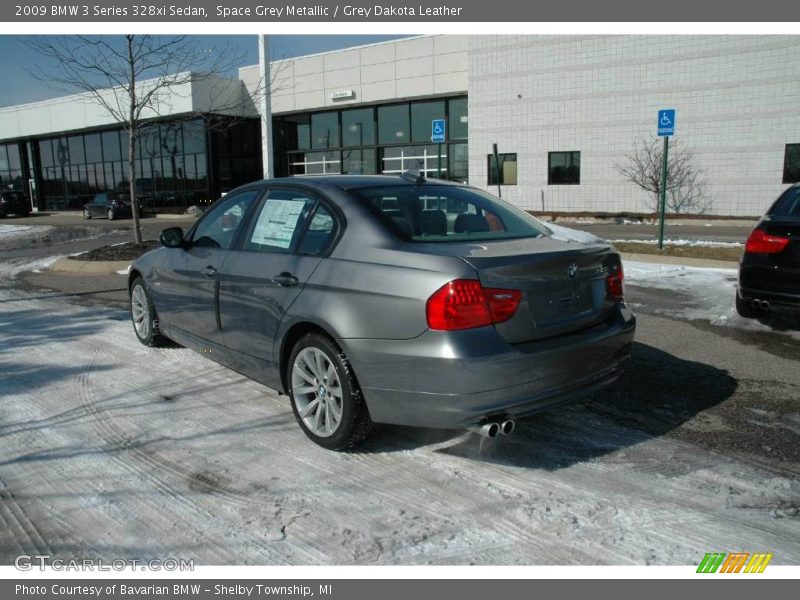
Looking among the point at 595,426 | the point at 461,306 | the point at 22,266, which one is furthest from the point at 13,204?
the point at 461,306

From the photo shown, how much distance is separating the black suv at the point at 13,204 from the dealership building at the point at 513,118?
16.7ft

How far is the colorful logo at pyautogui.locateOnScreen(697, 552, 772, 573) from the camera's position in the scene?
8.95ft

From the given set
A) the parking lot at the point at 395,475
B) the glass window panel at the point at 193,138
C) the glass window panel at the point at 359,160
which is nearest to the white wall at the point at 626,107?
the glass window panel at the point at 359,160

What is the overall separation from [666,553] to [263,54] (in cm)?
1610

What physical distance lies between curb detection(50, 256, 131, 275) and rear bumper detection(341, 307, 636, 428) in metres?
10.1

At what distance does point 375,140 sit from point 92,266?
1987cm

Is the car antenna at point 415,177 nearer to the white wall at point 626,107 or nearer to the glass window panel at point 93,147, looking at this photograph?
the white wall at point 626,107

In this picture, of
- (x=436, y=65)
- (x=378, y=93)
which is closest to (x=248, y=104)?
(x=378, y=93)

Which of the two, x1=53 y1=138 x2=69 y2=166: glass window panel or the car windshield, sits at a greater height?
x1=53 y1=138 x2=69 y2=166: glass window panel

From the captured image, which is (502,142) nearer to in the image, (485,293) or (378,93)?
(378,93)

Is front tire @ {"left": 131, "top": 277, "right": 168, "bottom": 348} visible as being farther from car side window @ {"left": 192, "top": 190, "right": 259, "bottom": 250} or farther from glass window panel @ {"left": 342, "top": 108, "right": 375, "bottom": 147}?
glass window panel @ {"left": 342, "top": 108, "right": 375, "bottom": 147}

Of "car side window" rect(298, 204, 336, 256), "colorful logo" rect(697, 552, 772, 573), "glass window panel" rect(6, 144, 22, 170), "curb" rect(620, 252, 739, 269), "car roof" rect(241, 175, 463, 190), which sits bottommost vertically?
"colorful logo" rect(697, 552, 772, 573)

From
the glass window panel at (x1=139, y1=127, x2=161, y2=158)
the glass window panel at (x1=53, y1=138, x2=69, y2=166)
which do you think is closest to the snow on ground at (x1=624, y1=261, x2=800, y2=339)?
the glass window panel at (x1=139, y1=127, x2=161, y2=158)

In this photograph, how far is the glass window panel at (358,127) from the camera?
3072 cm
